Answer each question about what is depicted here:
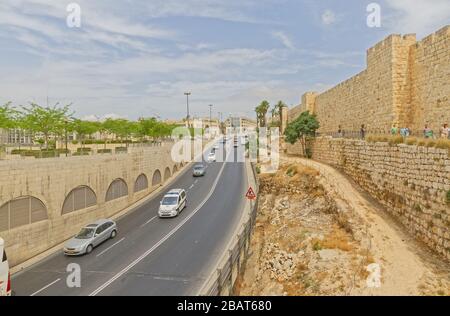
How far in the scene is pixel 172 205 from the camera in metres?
25.8

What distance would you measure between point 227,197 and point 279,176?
7.81 meters

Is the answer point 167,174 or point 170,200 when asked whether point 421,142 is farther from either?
point 167,174

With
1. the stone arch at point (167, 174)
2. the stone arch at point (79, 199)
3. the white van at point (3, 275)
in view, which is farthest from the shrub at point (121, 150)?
the white van at point (3, 275)

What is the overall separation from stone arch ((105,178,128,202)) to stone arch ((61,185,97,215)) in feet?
7.33

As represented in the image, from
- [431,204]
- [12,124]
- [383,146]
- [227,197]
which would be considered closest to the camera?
[431,204]

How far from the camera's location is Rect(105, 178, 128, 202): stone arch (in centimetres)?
2727

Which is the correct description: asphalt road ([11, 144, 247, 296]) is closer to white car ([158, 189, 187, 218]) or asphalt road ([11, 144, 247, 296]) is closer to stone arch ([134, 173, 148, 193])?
white car ([158, 189, 187, 218])

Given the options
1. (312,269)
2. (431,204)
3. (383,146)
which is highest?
(383,146)

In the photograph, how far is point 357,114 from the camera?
31.3m

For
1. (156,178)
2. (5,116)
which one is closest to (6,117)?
(5,116)

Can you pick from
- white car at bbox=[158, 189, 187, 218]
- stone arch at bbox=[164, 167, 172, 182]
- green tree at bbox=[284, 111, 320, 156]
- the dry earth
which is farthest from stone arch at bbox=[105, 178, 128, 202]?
green tree at bbox=[284, 111, 320, 156]

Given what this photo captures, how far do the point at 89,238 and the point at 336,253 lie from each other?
14025 millimetres
